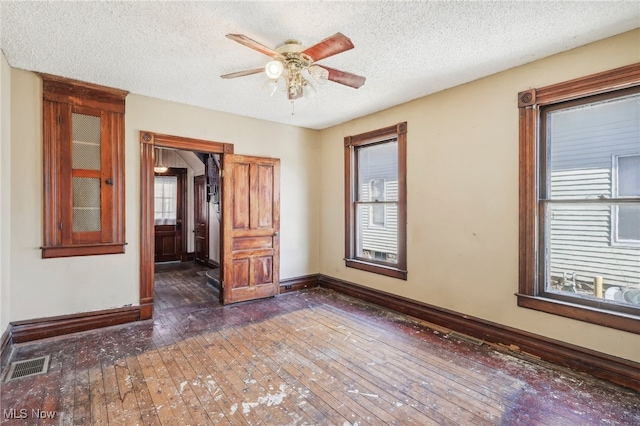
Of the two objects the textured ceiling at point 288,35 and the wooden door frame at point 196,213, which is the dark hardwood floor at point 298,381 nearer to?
the textured ceiling at point 288,35

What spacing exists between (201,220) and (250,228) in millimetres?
3594

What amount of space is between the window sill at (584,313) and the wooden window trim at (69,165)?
175 inches

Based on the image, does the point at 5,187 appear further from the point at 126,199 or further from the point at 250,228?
the point at 250,228

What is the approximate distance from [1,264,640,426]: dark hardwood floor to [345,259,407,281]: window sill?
2.12 ft

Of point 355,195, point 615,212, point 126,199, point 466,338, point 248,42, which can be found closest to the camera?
point 248,42

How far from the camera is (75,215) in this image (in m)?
3.45

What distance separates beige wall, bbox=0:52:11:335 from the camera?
2797 mm

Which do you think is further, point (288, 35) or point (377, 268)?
point (377, 268)

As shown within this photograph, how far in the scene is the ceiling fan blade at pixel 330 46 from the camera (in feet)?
6.61

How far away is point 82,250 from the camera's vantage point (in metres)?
3.47

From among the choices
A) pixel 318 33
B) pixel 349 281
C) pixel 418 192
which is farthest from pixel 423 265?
pixel 318 33

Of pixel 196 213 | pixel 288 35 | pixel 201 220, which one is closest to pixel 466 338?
pixel 288 35

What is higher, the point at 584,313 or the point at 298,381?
the point at 584,313

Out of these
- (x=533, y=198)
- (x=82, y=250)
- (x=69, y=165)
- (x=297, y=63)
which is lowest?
(x=82, y=250)
